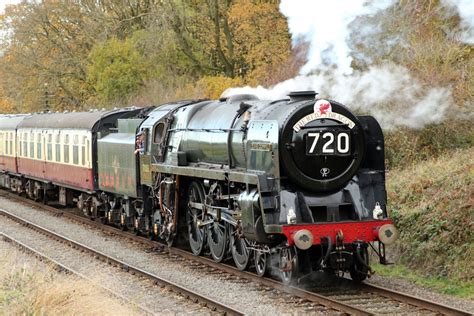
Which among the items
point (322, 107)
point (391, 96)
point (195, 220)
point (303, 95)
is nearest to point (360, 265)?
point (322, 107)

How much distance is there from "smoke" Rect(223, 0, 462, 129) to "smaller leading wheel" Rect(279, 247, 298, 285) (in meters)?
4.17

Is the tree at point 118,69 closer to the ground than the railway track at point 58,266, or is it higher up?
higher up

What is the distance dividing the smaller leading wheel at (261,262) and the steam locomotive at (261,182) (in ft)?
0.05

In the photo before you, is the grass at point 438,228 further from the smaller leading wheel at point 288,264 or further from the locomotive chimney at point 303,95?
the locomotive chimney at point 303,95

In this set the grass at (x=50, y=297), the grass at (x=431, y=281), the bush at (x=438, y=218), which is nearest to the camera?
the grass at (x=50, y=297)

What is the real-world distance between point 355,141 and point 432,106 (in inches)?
243

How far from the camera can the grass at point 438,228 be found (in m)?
11.5

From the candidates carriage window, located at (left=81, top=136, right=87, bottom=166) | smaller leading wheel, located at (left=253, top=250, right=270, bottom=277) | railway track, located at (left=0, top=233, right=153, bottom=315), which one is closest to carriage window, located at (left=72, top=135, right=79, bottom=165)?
carriage window, located at (left=81, top=136, right=87, bottom=166)

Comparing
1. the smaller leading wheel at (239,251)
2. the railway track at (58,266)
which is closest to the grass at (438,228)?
the smaller leading wheel at (239,251)

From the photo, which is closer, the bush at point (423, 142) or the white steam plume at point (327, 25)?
the white steam plume at point (327, 25)

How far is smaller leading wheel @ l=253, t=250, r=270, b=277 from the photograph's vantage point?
11.7m

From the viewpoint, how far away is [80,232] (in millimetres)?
18641

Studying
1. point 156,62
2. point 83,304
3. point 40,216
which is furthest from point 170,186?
point 156,62

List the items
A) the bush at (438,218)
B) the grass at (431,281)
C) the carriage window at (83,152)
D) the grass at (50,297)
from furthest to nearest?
the carriage window at (83,152) → the bush at (438,218) → the grass at (431,281) → the grass at (50,297)
